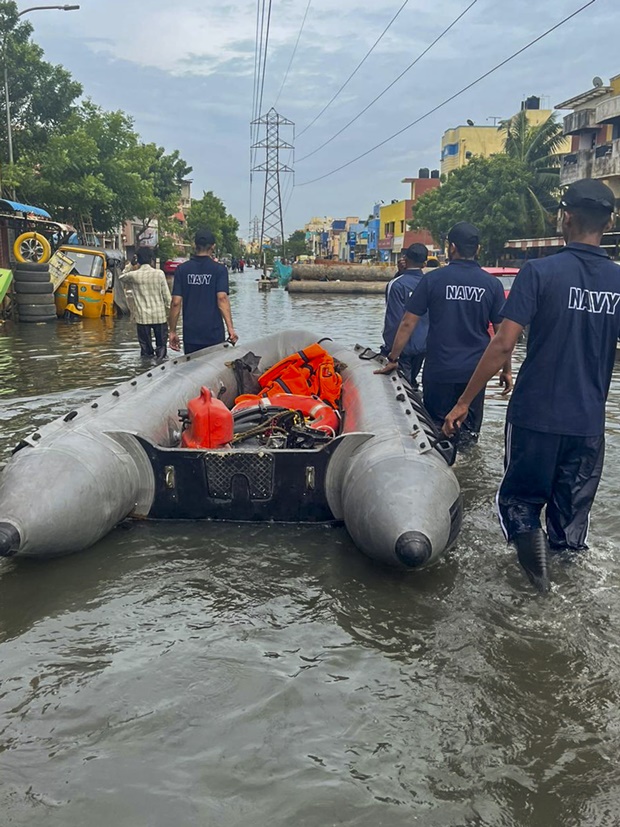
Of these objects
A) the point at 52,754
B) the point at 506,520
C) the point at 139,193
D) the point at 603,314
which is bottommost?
the point at 52,754

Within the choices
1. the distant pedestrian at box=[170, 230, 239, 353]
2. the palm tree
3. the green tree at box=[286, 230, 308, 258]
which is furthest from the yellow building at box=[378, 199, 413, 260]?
the distant pedestrian at box=[170, 230, 239, 353]

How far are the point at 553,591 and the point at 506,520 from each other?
429 mm

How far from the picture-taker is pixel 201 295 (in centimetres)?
713

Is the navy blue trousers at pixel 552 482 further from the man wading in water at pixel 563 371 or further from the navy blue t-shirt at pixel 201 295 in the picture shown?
the navy blue t-shirt at pixel 201 295

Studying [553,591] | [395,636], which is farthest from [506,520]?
[395,636]

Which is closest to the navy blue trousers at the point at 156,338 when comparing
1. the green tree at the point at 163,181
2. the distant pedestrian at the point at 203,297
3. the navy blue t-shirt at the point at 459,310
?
the distant pedestrian at the point at 203,297

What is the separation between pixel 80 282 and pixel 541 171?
29253 mm

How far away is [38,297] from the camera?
17.3 metres

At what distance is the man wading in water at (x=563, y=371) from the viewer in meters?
3.43

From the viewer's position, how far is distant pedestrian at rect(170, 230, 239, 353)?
23.1 ft

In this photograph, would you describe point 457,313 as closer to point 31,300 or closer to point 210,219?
point 31,300

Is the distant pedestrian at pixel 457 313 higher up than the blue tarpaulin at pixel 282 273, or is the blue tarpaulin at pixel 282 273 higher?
the blue tarpaulin at pixel 282 273

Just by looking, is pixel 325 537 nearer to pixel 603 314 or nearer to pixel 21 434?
pixel 603 314

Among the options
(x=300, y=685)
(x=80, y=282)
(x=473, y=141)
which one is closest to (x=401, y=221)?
(x=473, y=141)
